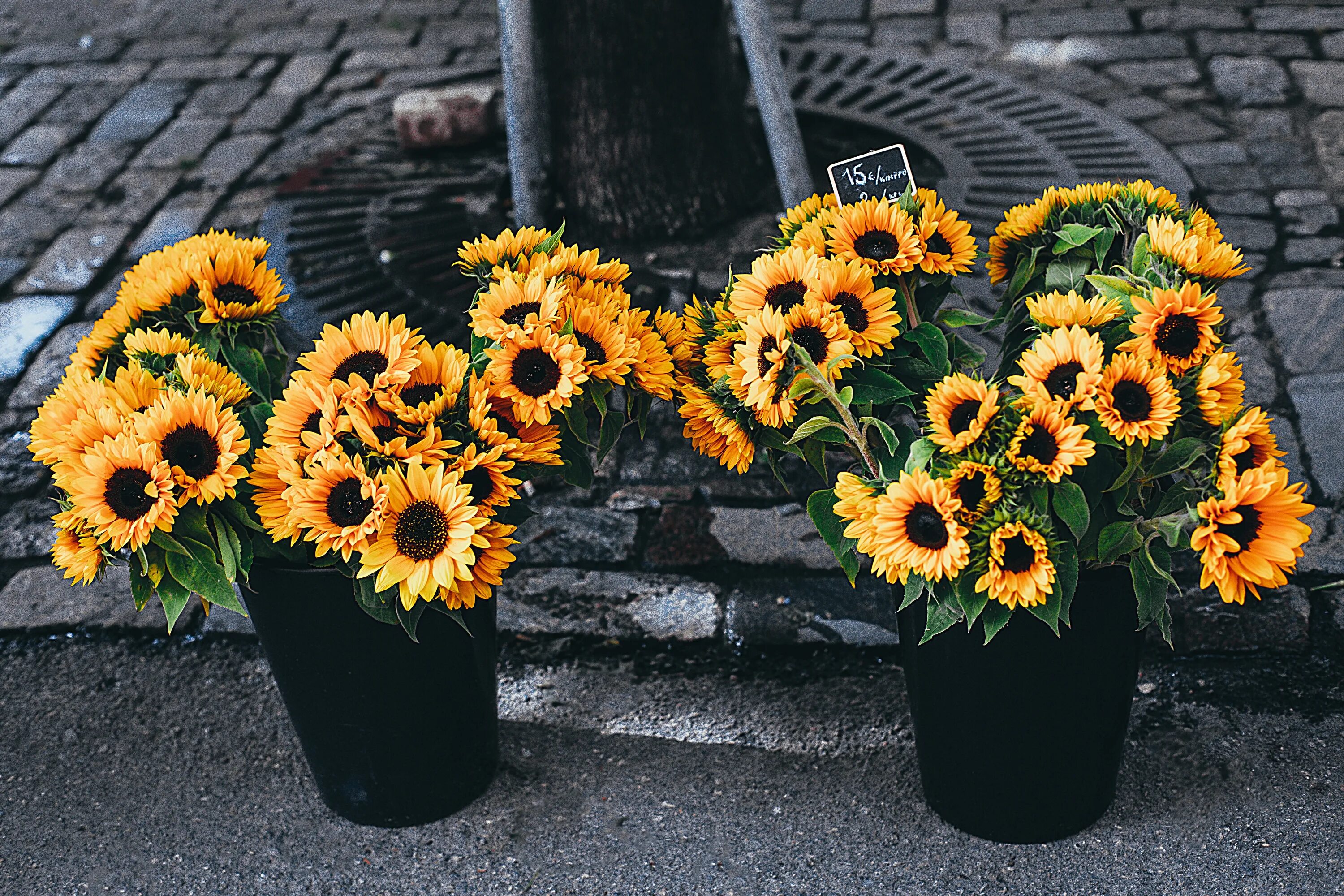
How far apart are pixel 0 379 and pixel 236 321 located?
1877 millimetres

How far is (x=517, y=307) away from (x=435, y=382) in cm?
16

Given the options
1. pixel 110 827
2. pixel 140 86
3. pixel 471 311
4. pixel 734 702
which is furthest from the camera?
pixel 140 86

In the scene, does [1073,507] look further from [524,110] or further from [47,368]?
[47,368]

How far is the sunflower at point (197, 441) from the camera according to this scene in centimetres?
159

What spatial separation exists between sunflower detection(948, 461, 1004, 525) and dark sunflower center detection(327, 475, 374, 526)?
2.45 ft

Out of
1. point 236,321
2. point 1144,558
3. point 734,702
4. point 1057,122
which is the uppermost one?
point 236,321

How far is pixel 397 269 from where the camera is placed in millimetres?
3385

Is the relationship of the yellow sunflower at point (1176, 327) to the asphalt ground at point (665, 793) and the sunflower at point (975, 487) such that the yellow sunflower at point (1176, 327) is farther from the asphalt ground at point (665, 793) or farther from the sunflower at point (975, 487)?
the asphalt ground at point (665, 793)

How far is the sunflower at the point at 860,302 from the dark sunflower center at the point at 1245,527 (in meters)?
0.50

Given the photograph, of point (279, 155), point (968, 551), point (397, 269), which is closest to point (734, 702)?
point (968, 551)

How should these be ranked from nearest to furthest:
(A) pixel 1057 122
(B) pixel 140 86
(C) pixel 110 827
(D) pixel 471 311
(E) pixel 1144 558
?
(E) pixel 1144 558 < (D) pixel 471 311 < (C) pixel 110 827 < (A) pixel 1057 122 < (B) pixel 140 86

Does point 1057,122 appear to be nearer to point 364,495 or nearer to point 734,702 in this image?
point 734,702

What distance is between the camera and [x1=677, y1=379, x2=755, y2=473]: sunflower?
174 centimetres

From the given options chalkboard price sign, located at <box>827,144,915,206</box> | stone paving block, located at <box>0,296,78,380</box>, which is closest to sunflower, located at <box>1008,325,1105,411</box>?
chalkboard price sign, located at <box>827,144,915,206</box>
